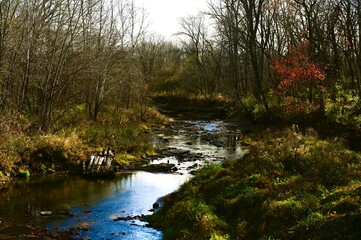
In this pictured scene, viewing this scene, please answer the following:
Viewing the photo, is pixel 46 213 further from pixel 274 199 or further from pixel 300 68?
pixel 300 68

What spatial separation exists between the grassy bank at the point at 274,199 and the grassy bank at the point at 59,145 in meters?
6.95

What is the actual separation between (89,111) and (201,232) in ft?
61.0

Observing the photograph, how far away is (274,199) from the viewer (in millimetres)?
9398

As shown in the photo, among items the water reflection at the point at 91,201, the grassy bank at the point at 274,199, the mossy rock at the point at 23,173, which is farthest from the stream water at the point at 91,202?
the grassy bank at the point at 274,199

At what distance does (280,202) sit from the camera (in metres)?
9.01

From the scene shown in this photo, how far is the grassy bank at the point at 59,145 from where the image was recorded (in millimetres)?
15595

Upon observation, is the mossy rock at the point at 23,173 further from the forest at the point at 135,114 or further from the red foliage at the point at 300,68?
the red foliage at the point at 300,68

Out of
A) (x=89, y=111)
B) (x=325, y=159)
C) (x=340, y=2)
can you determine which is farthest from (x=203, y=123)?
(x=325, y=159)

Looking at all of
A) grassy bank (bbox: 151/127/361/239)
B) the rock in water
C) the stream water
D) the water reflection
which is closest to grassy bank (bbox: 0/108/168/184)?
the stream water

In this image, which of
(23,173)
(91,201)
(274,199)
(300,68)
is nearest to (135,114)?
(300,68)

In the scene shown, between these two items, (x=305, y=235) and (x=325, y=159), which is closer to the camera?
(x=305, y=235)

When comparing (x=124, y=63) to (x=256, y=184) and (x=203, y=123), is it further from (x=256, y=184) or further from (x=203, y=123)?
(x=256, y=184)

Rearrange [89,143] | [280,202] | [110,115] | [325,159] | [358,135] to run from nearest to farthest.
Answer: [280,202] → [325,159] → [358,135] → [89,143] → [110,115]

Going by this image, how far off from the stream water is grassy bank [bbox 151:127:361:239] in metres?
1.08
